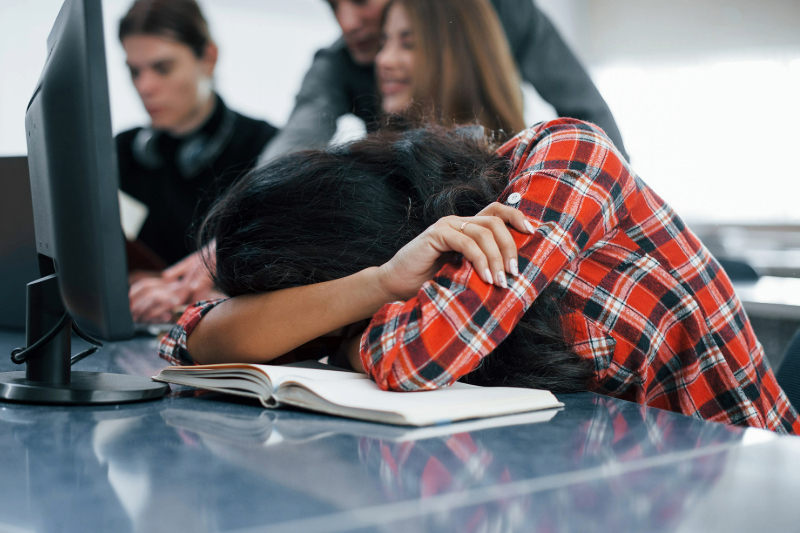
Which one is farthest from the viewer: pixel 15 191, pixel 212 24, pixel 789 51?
pixel 212 24

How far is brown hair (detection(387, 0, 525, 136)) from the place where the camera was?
7.10 feet

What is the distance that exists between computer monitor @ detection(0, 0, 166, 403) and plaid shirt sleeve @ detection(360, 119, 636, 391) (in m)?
0.26

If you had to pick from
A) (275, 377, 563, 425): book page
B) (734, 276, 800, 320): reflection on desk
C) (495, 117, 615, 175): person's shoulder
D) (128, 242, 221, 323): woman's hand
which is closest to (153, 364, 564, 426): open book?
(275, 377, 563, 425): book page

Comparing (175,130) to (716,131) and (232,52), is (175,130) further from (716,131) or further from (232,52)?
(716,131)

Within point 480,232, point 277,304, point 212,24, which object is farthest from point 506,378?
point 212,24

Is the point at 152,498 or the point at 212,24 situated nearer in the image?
the point at 152,498

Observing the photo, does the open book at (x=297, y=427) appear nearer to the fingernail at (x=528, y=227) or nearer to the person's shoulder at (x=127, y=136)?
the fingernail at (x=528, y=227)

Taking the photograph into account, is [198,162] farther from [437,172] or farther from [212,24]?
[437,172]

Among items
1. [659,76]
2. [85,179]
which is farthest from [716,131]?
[85,179]

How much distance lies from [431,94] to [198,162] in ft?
2.75

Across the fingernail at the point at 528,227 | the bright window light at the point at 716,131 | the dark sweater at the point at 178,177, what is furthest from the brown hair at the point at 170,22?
the fingernail at the point at 528,227

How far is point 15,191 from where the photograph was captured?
4.58 feet

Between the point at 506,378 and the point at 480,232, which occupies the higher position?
the point at 480,232

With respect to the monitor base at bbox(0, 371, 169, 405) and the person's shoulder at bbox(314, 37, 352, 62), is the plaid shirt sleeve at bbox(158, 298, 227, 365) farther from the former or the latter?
the person's shoulder at bbox(314, 37, 352, 62)
